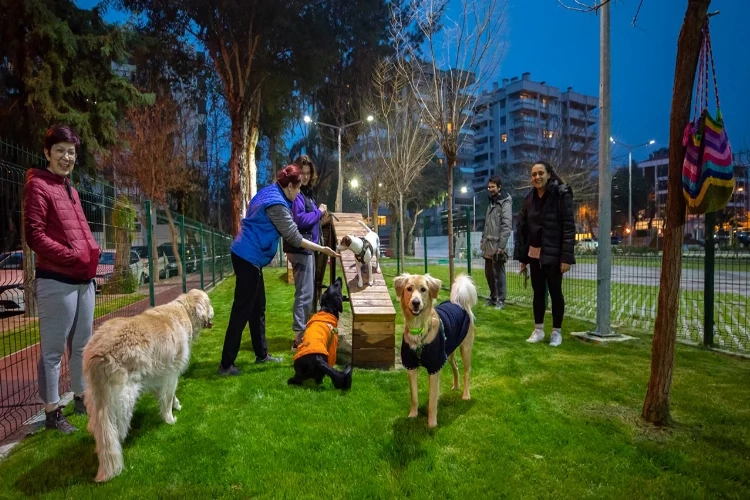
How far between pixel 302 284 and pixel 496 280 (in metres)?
4.70

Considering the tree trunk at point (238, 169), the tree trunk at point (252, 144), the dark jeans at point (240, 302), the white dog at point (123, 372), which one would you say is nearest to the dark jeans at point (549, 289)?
the dark jeans at point (240, 302)

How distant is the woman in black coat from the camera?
17.8 ft

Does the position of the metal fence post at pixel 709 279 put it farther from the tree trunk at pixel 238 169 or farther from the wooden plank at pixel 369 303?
the tree trunk at pixel 238 169

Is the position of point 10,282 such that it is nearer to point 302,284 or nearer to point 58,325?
point 58,325

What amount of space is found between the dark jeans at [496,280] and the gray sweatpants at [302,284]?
4.31 m

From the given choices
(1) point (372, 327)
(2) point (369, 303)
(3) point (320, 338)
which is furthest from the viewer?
(2) point (369, 303)

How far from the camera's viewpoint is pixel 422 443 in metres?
3.01

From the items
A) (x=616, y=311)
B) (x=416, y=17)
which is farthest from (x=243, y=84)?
(x=616, y=311)

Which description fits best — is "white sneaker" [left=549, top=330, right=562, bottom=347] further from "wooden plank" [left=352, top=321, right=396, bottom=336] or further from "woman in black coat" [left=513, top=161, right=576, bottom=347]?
"wooden plank" [left=352, top=321, right=396, bottom=336]

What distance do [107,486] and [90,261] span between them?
1.62 m

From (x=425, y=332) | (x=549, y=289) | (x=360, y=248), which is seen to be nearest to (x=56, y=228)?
(x=425, y=332)

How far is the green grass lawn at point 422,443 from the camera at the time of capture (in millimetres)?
2480

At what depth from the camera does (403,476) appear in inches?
102

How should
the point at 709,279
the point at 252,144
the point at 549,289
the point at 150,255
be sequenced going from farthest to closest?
the point at 252,144, the point at 150,255, the point at 549,289, the point at 709,279
